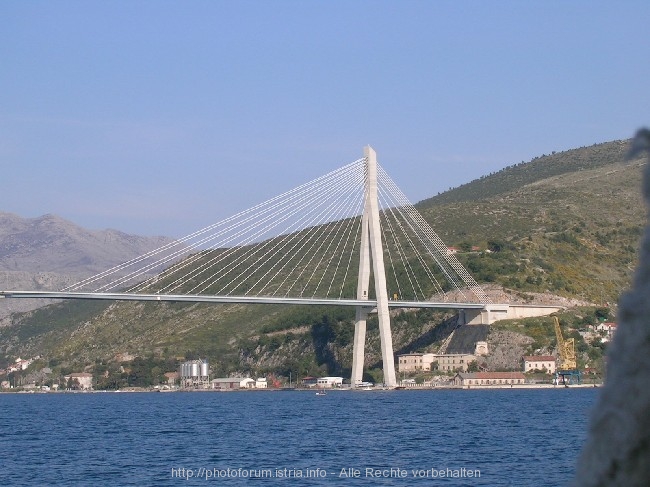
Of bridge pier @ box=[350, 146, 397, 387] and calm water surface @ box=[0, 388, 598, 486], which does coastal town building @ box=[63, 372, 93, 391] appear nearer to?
bridge pier @ box=[350, 146, 397, 387]

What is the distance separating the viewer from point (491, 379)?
270 ft

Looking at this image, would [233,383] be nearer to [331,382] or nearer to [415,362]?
[331,382]

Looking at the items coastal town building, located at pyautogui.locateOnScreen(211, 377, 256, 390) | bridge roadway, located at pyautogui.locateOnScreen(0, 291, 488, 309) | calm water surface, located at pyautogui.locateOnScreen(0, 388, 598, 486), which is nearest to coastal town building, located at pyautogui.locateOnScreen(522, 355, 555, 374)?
bridge roadway, located at pyautogui.locateOnScreen(0, 291, 488, 309)

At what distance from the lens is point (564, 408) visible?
5066 centimetres

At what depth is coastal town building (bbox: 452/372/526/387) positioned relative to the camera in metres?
81.8

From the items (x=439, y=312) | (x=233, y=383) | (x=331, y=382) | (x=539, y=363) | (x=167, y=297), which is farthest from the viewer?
(x=233, y=383)

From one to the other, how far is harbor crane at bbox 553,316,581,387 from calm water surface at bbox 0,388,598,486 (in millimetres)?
25541

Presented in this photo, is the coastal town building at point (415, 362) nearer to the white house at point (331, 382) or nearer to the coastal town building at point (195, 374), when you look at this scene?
the white house at point (331, 382)

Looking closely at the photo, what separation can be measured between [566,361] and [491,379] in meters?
5.29

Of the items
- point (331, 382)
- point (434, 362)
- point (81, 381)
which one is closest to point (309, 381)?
point (331, 382)

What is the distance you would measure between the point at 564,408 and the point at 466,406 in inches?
193

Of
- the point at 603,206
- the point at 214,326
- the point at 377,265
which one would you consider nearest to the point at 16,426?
the point at 377,265

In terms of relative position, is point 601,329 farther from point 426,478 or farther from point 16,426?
point 426,478

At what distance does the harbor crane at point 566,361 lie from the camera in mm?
80875
